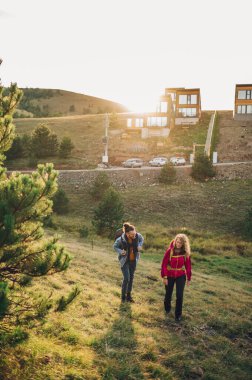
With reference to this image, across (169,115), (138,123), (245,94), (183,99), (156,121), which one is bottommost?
(138,123)

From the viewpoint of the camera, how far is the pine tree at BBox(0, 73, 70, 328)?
4.61 meters

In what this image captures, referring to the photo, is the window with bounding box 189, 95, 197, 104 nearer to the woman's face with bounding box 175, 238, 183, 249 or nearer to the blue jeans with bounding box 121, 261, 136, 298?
the blue jeans with bounding box 121, 261, 136, 298

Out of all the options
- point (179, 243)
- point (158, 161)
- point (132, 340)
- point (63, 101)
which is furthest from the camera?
point (63, 101)

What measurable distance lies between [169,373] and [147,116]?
2330 inches

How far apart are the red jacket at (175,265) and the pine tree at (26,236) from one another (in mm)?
3262

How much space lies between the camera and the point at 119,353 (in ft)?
19.9

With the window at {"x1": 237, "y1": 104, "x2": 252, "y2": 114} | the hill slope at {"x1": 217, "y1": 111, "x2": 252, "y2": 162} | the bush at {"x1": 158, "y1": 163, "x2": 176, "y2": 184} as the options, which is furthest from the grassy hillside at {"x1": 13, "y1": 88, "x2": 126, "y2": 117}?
the bush at {"x1": 158, "y1": 163, "x2": 176, "y2": 184}

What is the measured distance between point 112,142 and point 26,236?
53.3m

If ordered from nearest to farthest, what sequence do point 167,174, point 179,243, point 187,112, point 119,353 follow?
1. point 119,353
2. point 179,243
3. point 167,174
4. point 187,112

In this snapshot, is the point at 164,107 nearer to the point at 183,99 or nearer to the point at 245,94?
the point at 183,99

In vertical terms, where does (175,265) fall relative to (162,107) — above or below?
below

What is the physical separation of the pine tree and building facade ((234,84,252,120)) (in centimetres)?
6631

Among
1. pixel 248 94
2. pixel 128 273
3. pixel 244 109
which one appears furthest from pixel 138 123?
pixel 128 273

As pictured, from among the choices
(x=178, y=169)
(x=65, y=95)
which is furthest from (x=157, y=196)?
(x=65, y=95)
